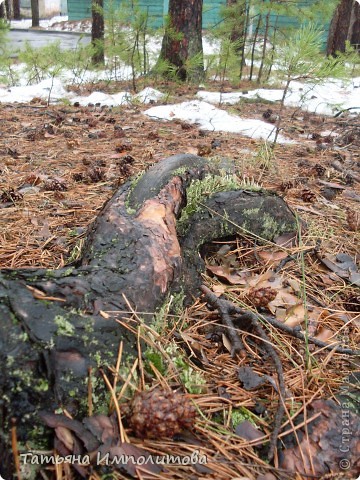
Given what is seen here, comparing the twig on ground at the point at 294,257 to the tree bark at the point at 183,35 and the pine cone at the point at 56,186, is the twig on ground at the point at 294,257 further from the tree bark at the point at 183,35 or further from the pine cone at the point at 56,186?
the tree bark at the point at 183,35

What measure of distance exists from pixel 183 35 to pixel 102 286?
6.59 metres

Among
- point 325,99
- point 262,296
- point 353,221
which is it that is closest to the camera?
point 262,296

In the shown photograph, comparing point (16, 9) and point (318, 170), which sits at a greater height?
point (16, 9)

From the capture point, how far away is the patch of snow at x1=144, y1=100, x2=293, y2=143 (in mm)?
4410

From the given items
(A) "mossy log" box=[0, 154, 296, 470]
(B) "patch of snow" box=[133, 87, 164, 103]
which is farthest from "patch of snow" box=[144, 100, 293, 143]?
(A) "mossy log" box=[0, 154, 296, 470]

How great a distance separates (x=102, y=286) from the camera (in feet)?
4.16

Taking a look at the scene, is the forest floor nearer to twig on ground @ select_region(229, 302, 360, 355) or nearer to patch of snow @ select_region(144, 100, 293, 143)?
twig on ground @ select_region(229, 302, 360, 355)

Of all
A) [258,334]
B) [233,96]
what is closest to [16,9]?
[233,96]

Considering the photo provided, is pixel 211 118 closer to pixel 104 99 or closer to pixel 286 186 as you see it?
pixel 104 99

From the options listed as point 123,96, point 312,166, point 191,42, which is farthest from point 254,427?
point 191,42

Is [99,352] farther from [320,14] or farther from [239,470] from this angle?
[320,14]

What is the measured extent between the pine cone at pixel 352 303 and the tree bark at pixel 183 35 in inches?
228

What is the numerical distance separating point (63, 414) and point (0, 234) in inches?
48.9

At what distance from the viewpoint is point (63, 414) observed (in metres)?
1.00
